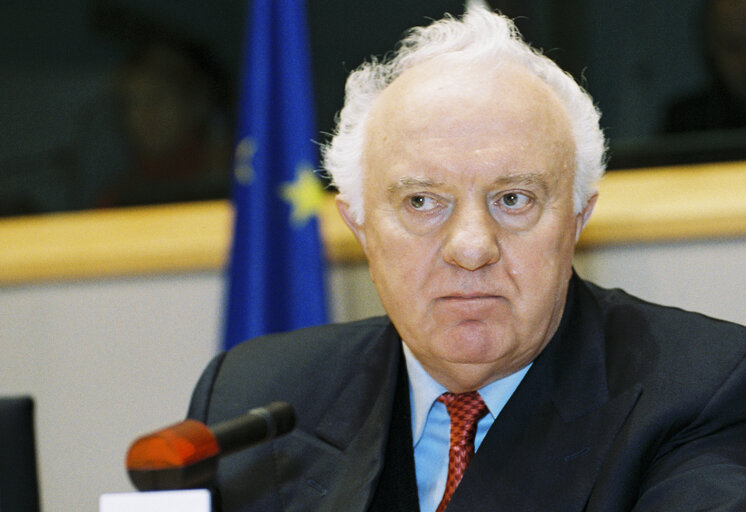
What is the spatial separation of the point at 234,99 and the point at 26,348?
124cm

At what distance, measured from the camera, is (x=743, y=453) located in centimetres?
151

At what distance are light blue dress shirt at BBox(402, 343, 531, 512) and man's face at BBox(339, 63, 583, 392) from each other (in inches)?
1.1

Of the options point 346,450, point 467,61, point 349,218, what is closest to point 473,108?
point 467,61

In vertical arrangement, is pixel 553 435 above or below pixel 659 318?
below

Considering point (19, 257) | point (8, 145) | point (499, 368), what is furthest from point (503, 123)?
point (8, 145)

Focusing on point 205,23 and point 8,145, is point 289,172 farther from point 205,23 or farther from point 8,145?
point 8,145

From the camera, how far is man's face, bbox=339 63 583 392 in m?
1.69

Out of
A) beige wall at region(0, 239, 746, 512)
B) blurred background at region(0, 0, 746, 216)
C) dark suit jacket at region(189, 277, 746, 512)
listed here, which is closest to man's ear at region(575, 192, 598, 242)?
dark suit jacket at region(189, 277, 746, 512)

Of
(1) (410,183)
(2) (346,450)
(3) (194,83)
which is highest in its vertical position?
(3) (194,83)

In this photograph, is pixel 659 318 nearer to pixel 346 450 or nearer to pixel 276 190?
pixel 346 450

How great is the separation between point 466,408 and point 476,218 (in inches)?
13.4

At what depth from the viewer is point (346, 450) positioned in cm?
181

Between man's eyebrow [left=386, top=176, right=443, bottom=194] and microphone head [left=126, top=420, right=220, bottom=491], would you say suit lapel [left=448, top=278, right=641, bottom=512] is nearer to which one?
man's eyebrow [left=386, top=176, right=443, bottom=194]

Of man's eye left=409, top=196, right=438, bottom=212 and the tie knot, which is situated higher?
man's eye left=409, top=196, right=438, bottom=212
